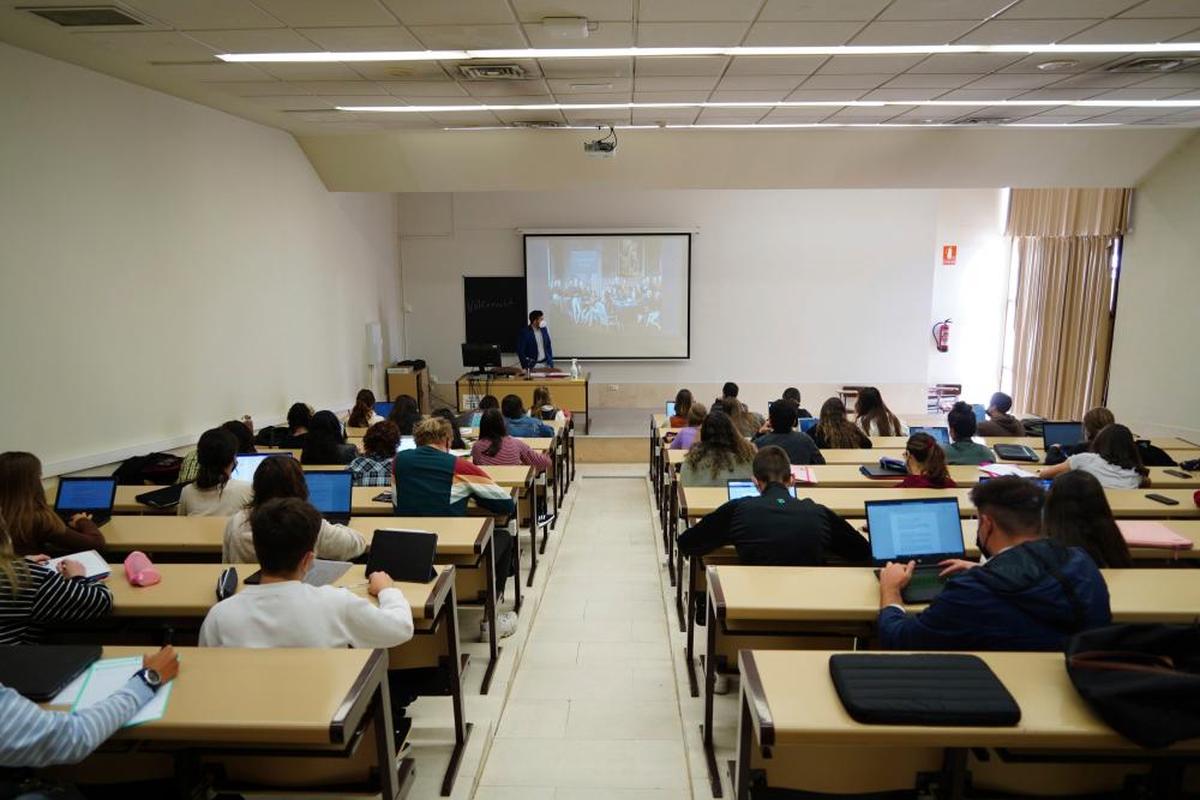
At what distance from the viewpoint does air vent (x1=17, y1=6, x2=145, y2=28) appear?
11.1 ft

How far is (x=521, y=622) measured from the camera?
12.5 ft

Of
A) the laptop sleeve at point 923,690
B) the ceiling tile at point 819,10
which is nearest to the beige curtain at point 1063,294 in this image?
the ceiling tile at point 819,10

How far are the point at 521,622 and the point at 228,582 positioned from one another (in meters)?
1.85

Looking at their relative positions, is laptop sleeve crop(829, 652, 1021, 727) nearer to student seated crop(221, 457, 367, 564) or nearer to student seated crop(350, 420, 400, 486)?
student seated crop(221, 457, 367, 564)

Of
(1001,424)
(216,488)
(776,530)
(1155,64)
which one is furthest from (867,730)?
(1155,64)

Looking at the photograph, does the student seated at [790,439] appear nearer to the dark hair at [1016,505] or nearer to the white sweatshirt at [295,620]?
the dark hair at [1016,505]

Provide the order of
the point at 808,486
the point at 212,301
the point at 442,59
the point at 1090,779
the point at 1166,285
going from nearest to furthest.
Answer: the point at 1090,779
the point at 808,486
the point at 442,59
the point at 212,301
the point at 1166,285

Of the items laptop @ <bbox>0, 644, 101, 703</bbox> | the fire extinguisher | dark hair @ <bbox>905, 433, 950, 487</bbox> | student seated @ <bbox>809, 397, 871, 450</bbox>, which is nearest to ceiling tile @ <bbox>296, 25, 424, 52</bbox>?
laptop @ <bbox>0, 644, 101, 703</bbox>

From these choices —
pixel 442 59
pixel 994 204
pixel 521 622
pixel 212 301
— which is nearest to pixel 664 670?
pixel 521 622

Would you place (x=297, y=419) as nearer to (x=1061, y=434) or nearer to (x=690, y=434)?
(x=690, y=434)

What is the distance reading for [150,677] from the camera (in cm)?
161

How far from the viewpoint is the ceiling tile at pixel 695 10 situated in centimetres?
338

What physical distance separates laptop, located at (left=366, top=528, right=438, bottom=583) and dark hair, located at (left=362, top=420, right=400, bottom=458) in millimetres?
1773

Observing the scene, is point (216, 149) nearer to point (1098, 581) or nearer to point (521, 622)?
point (521, 622)
